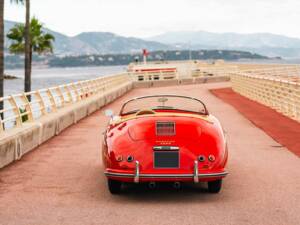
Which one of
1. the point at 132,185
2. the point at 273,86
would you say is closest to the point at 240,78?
the point at 273,86

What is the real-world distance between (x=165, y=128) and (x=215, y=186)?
1.00 metres

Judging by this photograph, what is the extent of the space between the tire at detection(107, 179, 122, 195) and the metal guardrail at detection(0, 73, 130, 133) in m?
3.65

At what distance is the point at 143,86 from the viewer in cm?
5366

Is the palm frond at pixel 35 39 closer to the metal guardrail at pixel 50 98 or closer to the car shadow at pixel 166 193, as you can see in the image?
the metal guardrail at pixel 50 98

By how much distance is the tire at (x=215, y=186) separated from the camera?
8109mm

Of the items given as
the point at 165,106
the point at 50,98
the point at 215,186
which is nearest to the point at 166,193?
the point at 215,186

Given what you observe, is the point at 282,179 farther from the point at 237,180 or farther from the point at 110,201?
the point at 110,201

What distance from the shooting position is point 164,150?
25.5ft

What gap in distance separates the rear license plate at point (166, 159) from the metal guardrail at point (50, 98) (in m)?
4.31

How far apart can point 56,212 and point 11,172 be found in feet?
10.2

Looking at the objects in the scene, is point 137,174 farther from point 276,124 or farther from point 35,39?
point 35,39

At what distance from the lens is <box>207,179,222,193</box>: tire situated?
8109 millimetres

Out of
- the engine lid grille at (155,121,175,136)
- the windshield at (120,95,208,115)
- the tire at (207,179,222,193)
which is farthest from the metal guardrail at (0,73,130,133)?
the tire at (207,179,222,193)

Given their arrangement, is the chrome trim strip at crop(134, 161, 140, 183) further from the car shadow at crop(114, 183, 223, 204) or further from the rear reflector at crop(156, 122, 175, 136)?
the rear reflector at crop(156, 122, 175, 136)
